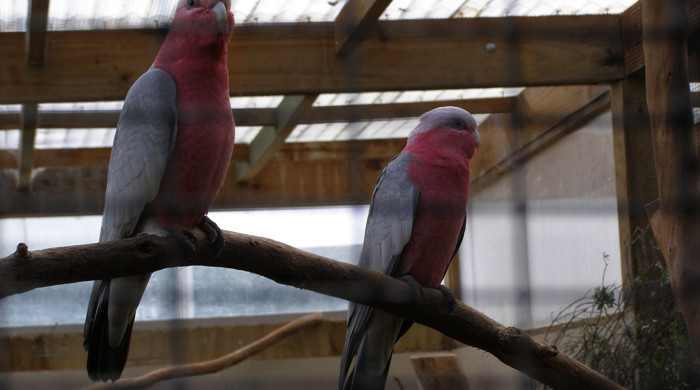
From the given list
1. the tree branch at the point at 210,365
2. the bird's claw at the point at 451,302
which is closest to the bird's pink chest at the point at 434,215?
the bird's claw at the point at 451,302

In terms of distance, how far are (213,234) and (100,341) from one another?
0.33 metres

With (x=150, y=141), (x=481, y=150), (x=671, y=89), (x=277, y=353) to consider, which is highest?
(x=481, y=150)

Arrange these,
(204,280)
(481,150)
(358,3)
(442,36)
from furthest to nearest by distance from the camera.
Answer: (204,280) → (481,150) → (442,36) → (358,3)

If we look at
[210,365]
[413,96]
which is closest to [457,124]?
[413,96]

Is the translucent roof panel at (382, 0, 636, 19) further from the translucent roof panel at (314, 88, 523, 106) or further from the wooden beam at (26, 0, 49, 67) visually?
the wooden beam at (26, 0, 49, 67)

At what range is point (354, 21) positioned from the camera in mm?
1915

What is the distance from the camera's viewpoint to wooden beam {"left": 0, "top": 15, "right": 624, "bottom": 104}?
1982mm

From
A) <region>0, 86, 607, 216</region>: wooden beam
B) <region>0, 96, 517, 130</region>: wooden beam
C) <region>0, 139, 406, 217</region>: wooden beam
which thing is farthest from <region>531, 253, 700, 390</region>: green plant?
<region>0, 139, 406, 217</region>: wooden beam

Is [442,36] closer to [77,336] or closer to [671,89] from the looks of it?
[671,89]

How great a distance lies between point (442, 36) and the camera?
2016 millimetres

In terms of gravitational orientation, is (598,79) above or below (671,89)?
above

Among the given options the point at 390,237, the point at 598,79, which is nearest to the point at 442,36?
the point at 598,79

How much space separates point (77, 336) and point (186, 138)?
2.13 metres

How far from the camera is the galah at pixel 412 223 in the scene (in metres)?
1.53
